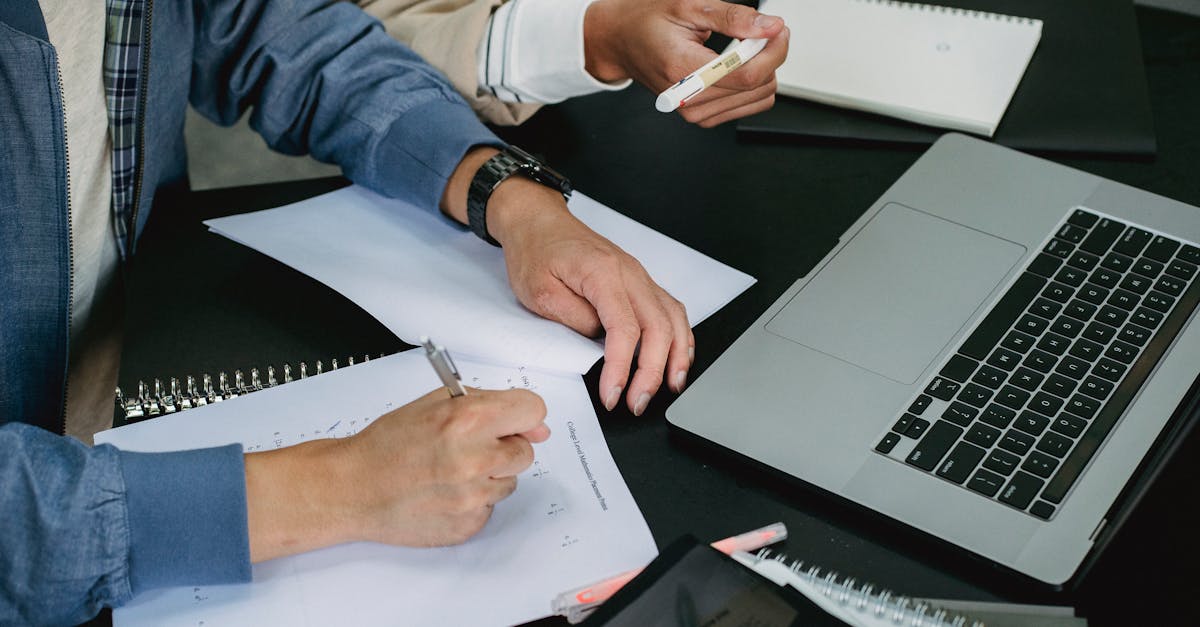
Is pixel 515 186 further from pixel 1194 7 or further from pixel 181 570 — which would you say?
pixel 1194 7

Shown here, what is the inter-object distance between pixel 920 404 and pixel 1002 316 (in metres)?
0.13

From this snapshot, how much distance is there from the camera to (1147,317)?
2.69 ft

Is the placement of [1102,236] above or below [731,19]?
below

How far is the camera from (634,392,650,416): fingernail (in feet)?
2.55

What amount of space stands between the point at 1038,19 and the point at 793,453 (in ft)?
2.43

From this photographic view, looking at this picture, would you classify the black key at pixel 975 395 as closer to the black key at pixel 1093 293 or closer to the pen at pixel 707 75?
the black key at pixel 1093 293

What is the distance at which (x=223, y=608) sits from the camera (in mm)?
657

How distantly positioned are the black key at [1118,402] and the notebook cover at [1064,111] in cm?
24

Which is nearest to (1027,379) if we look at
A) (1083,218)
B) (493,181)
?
(1083,218)

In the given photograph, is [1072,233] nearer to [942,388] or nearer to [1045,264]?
[1045,264]

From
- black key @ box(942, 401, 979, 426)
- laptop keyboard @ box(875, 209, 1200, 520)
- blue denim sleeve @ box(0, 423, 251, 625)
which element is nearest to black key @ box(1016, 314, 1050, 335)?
laptop keyboard @ box(875, 209, 1200, 520)

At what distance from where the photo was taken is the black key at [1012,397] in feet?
2.44

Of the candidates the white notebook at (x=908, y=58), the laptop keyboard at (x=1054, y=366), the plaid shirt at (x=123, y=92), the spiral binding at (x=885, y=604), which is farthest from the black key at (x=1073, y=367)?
the plaid shirt at (x=123, y=92)

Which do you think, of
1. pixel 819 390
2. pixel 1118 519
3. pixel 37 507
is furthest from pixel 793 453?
pixel 37 507
